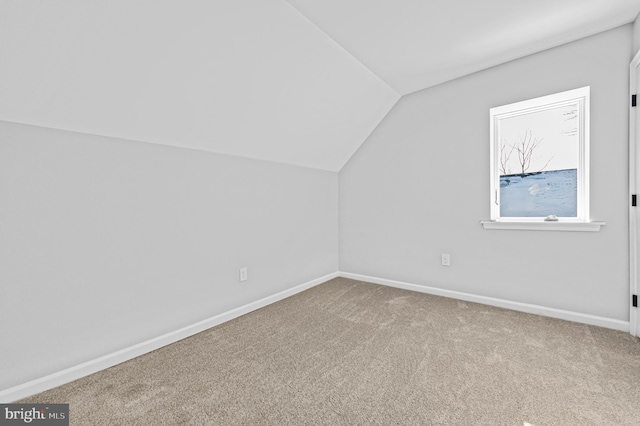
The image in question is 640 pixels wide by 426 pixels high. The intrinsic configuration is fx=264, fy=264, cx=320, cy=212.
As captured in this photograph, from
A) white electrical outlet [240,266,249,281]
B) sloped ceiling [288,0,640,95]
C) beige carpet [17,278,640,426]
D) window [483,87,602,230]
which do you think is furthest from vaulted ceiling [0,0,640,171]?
beige carpet [17,278,640,426]

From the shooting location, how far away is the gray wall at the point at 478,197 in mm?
2041

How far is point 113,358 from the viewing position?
5.50 ft

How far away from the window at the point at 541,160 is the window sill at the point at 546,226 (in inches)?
0.6

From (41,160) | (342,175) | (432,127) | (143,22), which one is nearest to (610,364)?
(432,127)

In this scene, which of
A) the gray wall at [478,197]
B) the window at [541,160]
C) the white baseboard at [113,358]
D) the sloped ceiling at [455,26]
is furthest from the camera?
the window at [541,160]

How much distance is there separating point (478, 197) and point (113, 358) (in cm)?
323

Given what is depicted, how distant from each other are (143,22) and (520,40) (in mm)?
2652

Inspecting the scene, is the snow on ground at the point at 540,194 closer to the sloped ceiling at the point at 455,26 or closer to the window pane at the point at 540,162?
the window pane at the point at 540,162

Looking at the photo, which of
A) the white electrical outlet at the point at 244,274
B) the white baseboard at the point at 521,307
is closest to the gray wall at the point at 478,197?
the white baseboard at the point at 521,307

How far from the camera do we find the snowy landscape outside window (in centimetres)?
222

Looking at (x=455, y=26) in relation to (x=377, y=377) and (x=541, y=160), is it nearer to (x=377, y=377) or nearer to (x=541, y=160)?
(x=541, y=160)

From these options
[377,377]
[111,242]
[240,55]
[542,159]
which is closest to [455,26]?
[542,159]

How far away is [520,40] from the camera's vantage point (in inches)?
83.1

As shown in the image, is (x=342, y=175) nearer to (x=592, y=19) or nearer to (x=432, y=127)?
(x=432, y=127)
